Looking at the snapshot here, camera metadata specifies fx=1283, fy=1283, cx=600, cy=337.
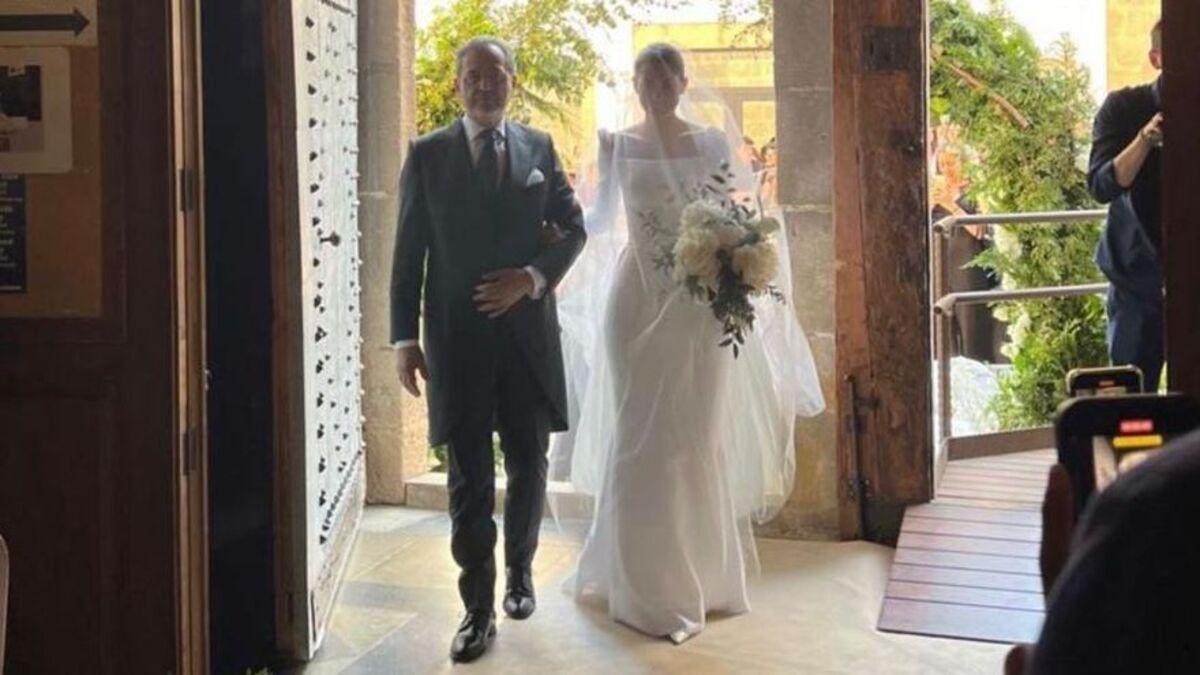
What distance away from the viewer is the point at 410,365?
3.54 meters

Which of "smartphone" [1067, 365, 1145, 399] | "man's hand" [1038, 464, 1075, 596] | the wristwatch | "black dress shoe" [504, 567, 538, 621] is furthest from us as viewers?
"black dress shoe" [504, 567, 538, 621]

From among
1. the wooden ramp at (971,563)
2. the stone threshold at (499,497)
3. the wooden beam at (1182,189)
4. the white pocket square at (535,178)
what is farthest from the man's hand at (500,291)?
the wooden beam at (1182,189)

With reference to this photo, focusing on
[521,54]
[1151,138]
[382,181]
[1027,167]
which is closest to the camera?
[1151,138]

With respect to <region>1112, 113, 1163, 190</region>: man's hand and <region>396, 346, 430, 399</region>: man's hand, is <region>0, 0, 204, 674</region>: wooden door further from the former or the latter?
<region>1112, 113, 1163, 190</region>: man's hand

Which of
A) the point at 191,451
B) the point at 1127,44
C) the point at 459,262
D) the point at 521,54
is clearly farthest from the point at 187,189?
the point at 1127,44

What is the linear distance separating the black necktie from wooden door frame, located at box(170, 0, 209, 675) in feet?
3.24

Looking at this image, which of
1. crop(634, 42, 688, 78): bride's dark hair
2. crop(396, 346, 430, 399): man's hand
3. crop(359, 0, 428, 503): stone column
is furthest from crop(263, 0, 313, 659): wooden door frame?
crop(359, 0, 428, 503): stone column

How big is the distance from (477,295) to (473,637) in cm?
92

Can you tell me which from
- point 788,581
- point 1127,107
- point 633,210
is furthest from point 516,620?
point 1127,107

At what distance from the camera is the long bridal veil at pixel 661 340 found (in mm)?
3684

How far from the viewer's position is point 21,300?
2.61m

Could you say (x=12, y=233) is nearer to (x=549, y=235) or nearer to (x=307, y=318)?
(x=307, y=318)

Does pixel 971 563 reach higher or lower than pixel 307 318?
lower

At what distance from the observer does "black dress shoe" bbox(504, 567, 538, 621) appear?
376 cm
